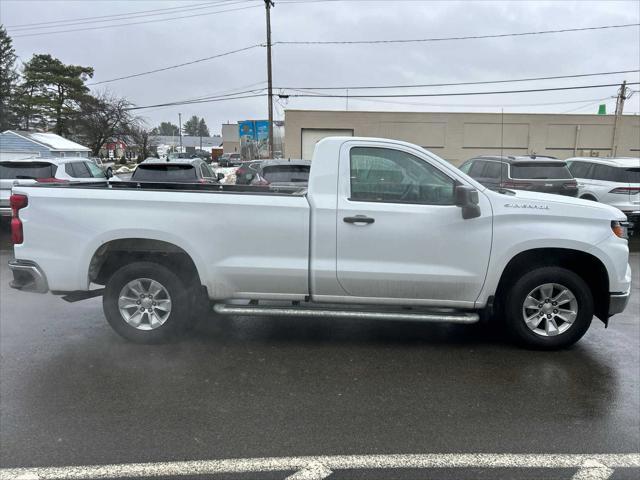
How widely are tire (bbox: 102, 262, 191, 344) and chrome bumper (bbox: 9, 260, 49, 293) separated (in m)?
0.57

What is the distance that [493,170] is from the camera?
12.9 metres

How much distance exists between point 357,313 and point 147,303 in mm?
2011

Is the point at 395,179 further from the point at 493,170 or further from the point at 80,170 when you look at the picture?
the point at 80,170

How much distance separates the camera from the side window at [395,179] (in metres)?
4.73

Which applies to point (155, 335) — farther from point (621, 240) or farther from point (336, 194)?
point (621, 240)

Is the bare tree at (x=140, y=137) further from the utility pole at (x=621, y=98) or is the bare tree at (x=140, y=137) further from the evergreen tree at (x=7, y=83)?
the utility pole at (x=621, y=98)

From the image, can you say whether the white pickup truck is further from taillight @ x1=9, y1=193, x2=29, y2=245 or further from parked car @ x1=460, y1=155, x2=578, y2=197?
parked car @ x1=460, y1=155, x2=578, y2=197

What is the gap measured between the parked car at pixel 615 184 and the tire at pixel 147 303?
10.1m

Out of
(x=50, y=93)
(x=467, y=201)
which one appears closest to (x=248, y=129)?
(x=50, y=93)

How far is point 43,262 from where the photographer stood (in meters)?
4.83

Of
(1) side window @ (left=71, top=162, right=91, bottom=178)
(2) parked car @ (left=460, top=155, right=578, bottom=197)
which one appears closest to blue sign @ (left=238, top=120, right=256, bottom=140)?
(1) side window @ (left=71, top=162, right=91, bottom=178)

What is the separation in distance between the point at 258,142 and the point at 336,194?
5477 cm

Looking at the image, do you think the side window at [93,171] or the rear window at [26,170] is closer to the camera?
the rear window at [26,170]

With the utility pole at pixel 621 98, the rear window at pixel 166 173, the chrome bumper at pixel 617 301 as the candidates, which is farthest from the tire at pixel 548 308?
the utility pole at pixel 621 98
